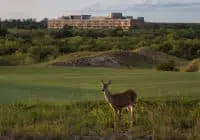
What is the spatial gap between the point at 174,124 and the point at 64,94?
26.3ft

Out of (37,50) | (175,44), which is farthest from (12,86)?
(175,44)

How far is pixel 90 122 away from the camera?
39.8 ft

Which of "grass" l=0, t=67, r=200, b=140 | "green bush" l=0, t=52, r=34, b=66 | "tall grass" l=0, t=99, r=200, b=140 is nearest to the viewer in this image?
"tall grass" l=0, t=99, r=200, b=140

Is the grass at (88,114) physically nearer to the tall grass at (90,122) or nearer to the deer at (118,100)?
the tall grass at (90,122)

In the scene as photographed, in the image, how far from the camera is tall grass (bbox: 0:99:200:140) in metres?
10.0

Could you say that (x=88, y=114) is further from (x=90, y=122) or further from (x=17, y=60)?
(x=17, y=60)

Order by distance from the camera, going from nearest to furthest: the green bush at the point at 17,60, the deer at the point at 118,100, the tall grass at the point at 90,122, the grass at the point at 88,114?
the tall grass at the point at 90,122, the grass at the point at 88,114, the deer at the point at 118,100, the green bush at the point at 17,60

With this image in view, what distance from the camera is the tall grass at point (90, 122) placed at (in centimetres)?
1002

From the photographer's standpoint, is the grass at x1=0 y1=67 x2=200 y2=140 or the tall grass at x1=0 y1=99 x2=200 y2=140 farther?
the grass at x1=0 y1=67 x2=200 y2=140

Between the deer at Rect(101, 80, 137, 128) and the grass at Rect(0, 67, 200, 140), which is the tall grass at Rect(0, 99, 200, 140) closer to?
the grass at Rect(0, 67, 200, 140)

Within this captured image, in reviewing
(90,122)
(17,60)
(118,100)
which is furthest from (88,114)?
(17,60)

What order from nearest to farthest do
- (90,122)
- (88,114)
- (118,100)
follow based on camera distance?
1. (118,100)
2. (90,122)
3. (88,114)

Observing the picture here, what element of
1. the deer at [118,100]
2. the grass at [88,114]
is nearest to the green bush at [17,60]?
the grass at [88,114]

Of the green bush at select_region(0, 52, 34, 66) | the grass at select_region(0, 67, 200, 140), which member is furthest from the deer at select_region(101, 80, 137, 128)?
the green bush at select_region(0, 52, 34, 66)
